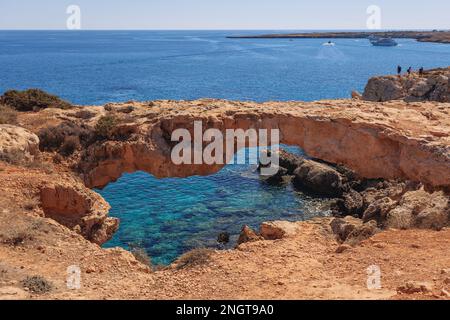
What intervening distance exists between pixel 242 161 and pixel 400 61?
269 feet

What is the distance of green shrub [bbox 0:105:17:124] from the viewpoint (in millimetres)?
19312

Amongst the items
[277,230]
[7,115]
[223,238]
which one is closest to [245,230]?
[277,230]

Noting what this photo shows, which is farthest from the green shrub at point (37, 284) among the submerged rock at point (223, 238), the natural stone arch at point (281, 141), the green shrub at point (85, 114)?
the submerged rock at point (223, 238)

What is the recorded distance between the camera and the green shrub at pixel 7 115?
19312mm

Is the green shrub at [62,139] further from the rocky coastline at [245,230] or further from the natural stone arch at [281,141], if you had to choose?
the natural stone arch at [281,141]

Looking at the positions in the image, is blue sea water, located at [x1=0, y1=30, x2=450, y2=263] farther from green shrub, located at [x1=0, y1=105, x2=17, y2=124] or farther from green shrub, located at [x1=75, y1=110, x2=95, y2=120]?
green shrub, located at [x1=0, y1=105, x2=17, y2=124]

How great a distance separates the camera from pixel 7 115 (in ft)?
65.3

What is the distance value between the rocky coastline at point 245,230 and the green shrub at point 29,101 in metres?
0.26

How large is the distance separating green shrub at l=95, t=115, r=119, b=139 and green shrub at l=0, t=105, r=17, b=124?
387cm

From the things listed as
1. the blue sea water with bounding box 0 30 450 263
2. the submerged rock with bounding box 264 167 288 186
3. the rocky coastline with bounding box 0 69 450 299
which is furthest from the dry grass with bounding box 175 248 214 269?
the submerged rock with bounding box 264 167 288 186

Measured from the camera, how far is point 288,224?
17.4 meters

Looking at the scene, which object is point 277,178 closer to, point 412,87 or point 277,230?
point 412,87

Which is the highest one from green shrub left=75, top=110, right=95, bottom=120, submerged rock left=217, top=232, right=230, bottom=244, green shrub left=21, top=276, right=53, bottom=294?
green shrub left=75, top=110, right=95, bottom=120
